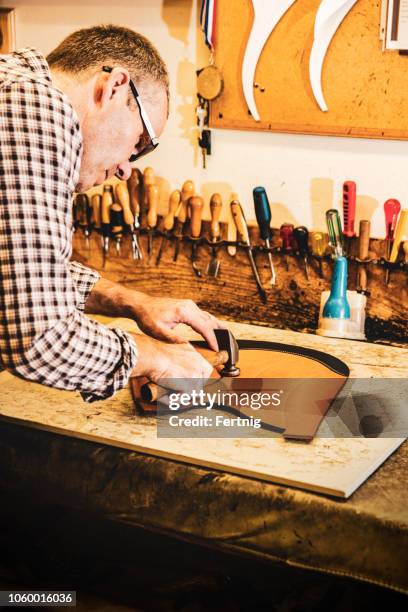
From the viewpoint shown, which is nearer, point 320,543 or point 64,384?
point 320,543

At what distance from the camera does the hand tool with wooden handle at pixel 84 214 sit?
2.40 m

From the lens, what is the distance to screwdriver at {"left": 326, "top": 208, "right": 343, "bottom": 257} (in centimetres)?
207

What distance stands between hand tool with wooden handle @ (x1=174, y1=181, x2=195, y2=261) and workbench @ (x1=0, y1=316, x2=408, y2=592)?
0.79 meters

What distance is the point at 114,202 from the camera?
2369 mm

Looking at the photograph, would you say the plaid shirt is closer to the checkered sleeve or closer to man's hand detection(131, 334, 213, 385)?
man's hand detection(131, 334, 213, 385)

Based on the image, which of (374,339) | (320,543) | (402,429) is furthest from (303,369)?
(320,543)

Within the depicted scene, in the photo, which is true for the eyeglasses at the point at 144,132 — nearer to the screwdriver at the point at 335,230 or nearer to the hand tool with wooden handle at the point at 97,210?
the screwdriver at the point at 335,230

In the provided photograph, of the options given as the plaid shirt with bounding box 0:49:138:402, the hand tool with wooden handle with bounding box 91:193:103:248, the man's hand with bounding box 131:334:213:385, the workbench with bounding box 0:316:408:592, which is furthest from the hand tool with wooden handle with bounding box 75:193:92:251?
the plaid shirt with bounding box 0:49:138:402

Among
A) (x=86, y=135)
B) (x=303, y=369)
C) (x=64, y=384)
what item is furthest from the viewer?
(x=303, y=369)

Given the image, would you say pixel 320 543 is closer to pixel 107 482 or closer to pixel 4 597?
pixel 107 482

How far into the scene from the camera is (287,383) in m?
1.64

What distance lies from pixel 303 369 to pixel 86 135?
707mm

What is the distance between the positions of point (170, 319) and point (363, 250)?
641mm

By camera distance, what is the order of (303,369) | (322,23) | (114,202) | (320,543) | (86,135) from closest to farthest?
1. (320,543)
2. (86,135)
3. (303,369)
4. (322,23)
5. (114,202)
